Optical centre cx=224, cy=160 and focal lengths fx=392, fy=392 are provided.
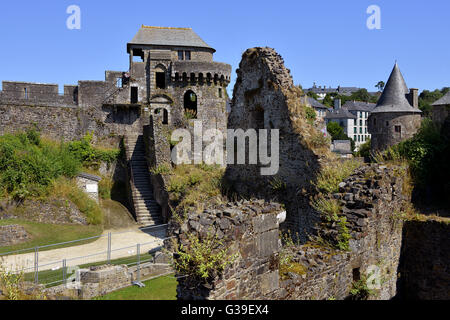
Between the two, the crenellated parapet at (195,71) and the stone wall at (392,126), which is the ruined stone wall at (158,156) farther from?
the stone wall at (392,126)

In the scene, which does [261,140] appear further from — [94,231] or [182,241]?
[94,231]

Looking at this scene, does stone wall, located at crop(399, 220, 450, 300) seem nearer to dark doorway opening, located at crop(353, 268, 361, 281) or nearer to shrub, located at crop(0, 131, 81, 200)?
dark doorway opening, located at crop(353, 268, 361, 281)

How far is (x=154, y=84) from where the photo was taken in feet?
90.9

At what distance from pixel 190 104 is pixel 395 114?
18728mm

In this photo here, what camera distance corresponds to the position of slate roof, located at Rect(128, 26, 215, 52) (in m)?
29.3

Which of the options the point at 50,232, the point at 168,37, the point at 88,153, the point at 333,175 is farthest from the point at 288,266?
the point at 168,37

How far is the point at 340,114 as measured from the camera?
9419 centimetres

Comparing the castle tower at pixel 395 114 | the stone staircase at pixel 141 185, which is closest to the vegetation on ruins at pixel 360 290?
the stone staircase at pixel 141 185

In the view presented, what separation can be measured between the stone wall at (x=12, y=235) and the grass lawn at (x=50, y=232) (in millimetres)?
221

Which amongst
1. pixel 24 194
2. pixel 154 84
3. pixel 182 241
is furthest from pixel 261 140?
pixel 154 84

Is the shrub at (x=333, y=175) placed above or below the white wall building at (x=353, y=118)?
below

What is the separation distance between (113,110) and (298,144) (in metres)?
18.3

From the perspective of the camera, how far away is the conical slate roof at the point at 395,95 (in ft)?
116

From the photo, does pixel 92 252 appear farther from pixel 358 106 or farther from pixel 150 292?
pixel 358 106
